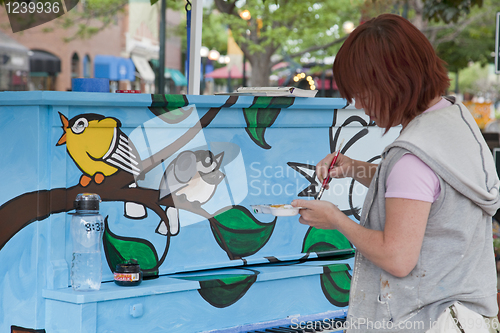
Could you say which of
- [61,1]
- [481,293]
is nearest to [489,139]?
[61,1]

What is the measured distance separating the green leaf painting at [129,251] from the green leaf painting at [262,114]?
740mm

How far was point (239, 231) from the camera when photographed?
274 cm

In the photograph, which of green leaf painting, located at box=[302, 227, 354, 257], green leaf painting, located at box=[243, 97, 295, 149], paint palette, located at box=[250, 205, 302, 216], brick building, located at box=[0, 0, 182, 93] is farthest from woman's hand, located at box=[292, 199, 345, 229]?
brick building, located at box=[0, 0, 182, 93]

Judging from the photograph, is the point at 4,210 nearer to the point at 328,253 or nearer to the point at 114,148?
the point at 114,148

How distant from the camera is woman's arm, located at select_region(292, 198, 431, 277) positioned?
1.38 meters

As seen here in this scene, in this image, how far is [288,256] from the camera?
2852mm

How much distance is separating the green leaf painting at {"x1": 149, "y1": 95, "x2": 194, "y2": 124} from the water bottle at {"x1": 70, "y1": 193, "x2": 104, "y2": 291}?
48 centimetres

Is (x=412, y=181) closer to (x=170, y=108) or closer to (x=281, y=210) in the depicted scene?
(x=281, y=210)

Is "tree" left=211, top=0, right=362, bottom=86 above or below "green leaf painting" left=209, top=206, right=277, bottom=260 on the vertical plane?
above

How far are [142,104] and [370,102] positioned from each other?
118 centimetres

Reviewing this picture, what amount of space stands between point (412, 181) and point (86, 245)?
1.42 m

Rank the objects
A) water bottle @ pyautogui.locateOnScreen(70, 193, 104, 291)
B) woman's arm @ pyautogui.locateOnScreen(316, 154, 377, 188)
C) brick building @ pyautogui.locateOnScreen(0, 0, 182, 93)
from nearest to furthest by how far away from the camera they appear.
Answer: woman's arm @ pyautogui.locateOnScreen(316, 154, 377, 188)
water bottle @ pyautogui.locateOnScreen(70, 193, 104, 291)
brick building @ pyautogui.locateOnScreen(0, 0, 182, 93)

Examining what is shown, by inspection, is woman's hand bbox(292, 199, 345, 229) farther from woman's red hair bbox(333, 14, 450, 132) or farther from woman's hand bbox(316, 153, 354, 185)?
woman's hand bbox(316, 153, 354, 185)

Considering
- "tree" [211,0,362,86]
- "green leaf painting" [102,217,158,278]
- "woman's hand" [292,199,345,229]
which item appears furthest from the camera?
"tree" [211,0,362,86]
